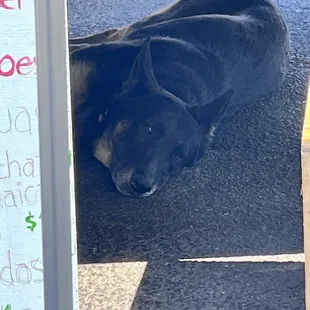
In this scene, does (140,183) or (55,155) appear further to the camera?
(140,183)

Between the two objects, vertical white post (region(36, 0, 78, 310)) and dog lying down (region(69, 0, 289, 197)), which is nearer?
vertical white post (region(36, 0, 78, 310))

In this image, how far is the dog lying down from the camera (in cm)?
159

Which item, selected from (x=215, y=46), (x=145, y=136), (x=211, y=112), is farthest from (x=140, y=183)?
(x=215, y=46)

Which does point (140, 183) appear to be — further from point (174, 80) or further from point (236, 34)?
point (236, 34)

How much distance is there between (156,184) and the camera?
1600mm

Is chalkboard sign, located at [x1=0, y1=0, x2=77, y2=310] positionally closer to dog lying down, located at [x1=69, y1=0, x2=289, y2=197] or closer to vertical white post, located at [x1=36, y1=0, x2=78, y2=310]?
vertical white post, located at [x1=36, y1=0, x2=78, y2=310]

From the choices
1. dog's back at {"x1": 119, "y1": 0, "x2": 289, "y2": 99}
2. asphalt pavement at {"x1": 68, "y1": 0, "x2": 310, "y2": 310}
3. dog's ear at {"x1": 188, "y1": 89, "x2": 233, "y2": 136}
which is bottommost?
asphalt pavement at {"x1": 68, "y1": 0, "x2": 310, "y2": 310}

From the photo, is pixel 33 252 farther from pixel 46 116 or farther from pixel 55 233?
pixel 46 116

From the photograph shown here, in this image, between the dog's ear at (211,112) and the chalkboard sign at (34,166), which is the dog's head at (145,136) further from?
the chalkboard sign at (34,166)

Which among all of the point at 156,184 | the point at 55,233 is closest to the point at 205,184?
the point at 156,184

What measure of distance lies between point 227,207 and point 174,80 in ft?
1.01

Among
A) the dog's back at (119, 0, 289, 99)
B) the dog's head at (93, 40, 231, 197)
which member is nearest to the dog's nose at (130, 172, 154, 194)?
the dog's head at (93, 40, 231, 197)

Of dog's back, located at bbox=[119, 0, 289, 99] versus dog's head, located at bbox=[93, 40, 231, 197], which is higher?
dog's back, located at bbox=[119, 0, 289, 99]

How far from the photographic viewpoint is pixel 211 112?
1.61 metres
